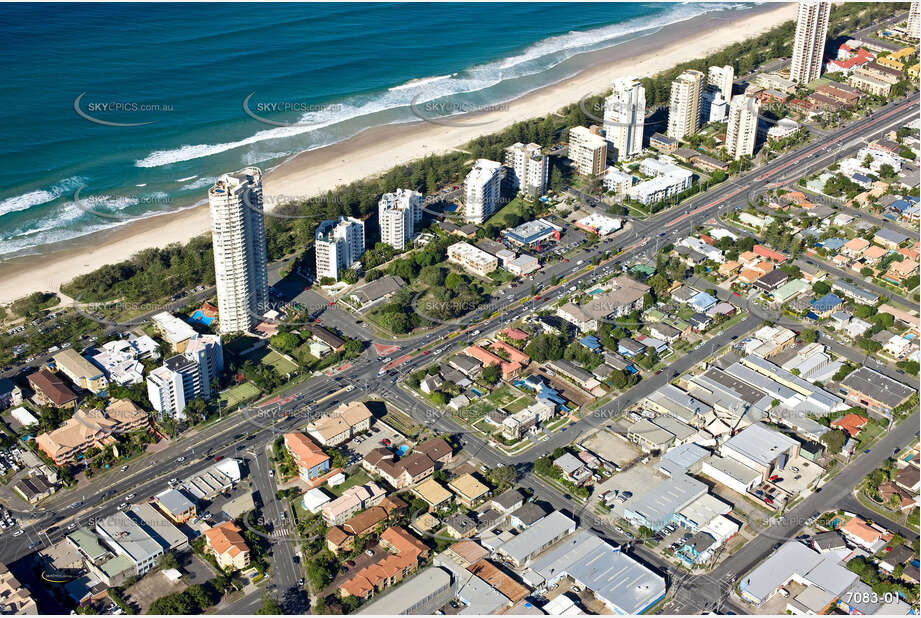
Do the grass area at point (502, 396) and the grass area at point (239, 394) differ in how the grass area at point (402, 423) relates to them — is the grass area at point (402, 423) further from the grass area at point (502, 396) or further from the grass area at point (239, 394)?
the grass area at point (239, 394)

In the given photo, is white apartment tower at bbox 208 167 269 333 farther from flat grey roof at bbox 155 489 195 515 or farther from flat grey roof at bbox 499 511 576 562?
flat grey roof at bbox 499 511 576 562

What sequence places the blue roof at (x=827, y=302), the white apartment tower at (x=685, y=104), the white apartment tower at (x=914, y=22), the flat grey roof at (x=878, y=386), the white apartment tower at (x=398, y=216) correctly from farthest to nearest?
the white apartment tower at (x=914, y=22) → the white apartment tower at (x=685, y=104) → the white apartment tower at (x=398, y=216) → the blue roof at (x=827, y=302) → the flat grey roof at (x=878, y=386)

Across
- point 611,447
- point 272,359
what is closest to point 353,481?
point 272,359

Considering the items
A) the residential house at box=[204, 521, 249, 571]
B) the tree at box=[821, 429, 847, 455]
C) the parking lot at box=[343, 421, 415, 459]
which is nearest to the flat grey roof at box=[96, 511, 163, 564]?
the residential house at box=[204, 521, 249, 571]

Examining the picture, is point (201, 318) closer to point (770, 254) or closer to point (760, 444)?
point (760, 444)

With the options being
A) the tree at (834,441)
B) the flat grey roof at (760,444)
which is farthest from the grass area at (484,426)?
the tree at (834,441)

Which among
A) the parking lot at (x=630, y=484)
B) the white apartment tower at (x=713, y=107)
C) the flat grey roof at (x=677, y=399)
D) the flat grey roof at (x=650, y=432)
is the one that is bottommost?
the parking lot at (x=630, y=484)
